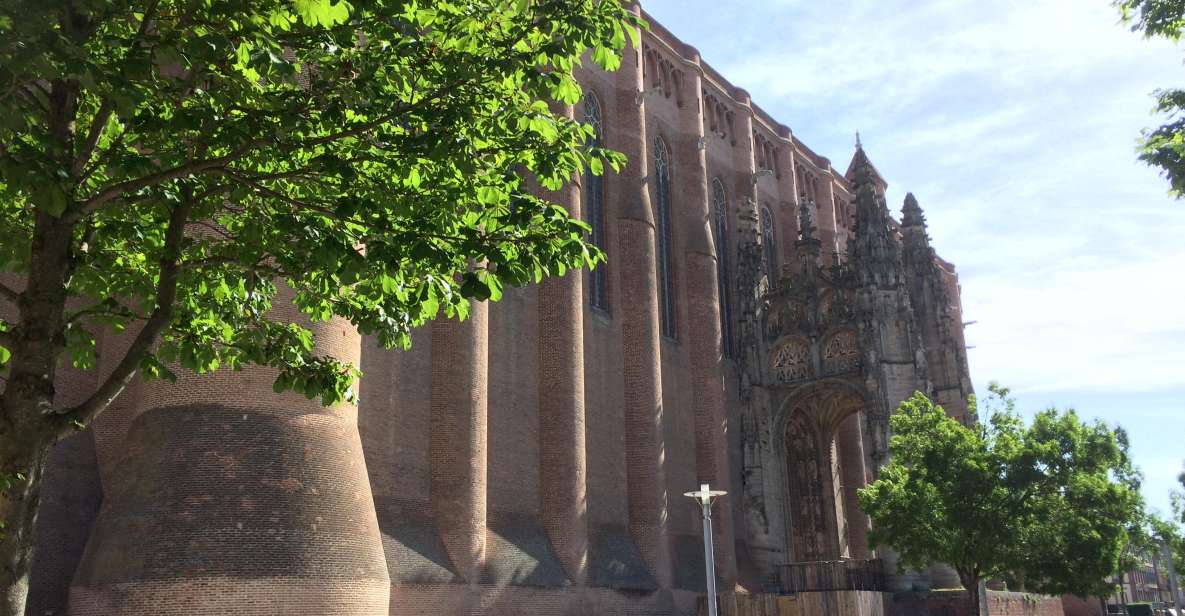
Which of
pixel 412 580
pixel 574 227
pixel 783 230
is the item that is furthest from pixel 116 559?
pixel 783 230

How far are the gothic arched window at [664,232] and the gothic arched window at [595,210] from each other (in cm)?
315

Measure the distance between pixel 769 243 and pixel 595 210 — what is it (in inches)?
510

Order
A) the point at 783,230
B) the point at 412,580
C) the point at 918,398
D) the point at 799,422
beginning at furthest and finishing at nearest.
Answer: the point at 783,230 → the point at 799,422 → the point at 918,398 → the point at 412,580

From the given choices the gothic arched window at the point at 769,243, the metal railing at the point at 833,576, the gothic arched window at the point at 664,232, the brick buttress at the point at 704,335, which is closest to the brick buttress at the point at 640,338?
the gothic arched window at the point at 664,232

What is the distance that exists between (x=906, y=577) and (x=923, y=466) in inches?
278

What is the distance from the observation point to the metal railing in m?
32.2

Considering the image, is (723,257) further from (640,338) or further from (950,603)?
(950,603)

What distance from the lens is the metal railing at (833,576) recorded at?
1267 inches

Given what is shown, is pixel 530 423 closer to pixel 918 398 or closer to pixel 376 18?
pixel 918 398

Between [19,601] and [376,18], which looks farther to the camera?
[376,18]

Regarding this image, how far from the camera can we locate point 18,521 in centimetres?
692

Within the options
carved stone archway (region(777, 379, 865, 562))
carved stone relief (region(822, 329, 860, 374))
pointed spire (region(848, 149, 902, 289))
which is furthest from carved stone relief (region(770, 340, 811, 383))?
pointed spire (region(848, 149, 902, 289))

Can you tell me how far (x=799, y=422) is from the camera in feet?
128

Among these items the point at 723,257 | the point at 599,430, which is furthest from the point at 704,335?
the point at 599,430
